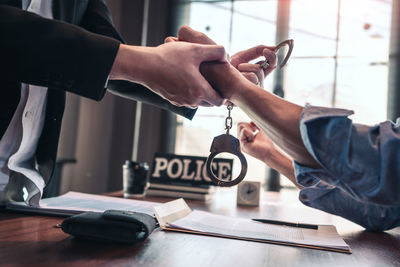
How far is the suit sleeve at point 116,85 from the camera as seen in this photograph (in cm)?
127

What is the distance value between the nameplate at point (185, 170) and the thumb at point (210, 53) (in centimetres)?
79

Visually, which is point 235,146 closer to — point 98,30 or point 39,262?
point 39,262

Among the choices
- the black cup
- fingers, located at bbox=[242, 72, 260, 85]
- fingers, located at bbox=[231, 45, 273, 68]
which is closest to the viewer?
fingers, located at bbox=[242, 72, 260, 85]

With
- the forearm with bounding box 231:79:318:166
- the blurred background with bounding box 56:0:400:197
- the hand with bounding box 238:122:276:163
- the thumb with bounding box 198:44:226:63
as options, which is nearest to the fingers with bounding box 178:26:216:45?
the thumb with bounding box 198:44:226:63

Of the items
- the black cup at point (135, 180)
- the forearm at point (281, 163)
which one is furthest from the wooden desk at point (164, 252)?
the black cup at point (135, 180)

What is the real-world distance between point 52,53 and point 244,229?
1.84ft

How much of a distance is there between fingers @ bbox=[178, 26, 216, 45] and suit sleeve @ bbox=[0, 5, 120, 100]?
276 millimetres

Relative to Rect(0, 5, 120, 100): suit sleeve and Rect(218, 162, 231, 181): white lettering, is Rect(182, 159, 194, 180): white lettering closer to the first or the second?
Rect(218, 162, 231, 181): white lettering

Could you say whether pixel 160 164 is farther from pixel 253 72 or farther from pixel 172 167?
pixel 253 72

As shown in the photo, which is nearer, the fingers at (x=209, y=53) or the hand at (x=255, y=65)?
the fingers at (x=209, y=53)

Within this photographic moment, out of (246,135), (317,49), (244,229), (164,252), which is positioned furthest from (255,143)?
(317,49)

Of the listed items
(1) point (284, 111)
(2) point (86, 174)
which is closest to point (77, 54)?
(1) point (284, 111)

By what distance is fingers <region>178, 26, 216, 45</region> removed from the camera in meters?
0.99

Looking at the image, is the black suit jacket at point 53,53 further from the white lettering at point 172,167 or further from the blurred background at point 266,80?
the blurred background at point 266,80
